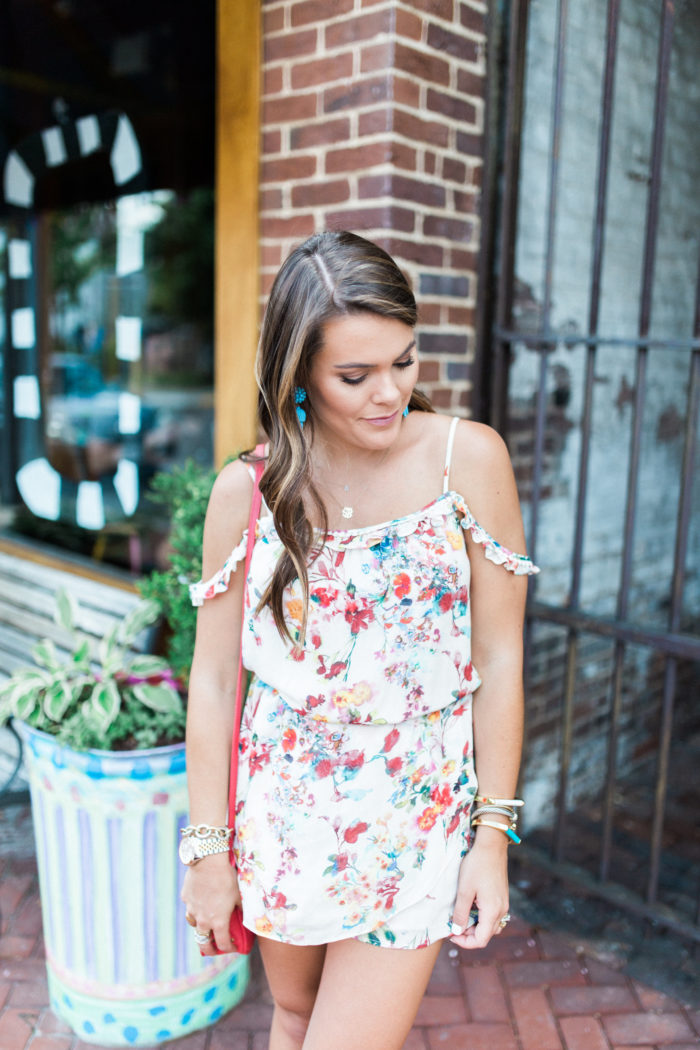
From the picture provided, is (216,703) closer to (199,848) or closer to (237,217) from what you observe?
(199,848)

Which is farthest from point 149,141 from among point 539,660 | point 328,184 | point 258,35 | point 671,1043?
point 671,1043

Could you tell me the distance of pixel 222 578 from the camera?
159 cm

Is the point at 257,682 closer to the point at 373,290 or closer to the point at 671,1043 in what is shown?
the point at 373,290

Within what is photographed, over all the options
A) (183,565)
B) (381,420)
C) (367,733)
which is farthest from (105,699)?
(381,420)

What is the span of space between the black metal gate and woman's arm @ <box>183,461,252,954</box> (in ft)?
4.79

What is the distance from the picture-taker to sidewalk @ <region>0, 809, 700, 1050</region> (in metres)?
2.38

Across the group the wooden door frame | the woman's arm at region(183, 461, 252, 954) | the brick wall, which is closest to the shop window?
the wooden door frame

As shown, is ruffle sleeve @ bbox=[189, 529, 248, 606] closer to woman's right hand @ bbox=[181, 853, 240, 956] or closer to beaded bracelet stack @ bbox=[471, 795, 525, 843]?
woman's right hand @ bbox=[181, 853, 240, 956]

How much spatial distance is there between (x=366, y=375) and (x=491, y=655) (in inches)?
21.6

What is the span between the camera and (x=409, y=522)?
1.50m

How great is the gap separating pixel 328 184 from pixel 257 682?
67.3 inches

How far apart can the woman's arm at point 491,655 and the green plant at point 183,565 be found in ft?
3.56

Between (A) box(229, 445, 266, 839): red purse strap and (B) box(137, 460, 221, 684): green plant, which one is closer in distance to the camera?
(A) box(229, 445, 266, 839): red purse strap

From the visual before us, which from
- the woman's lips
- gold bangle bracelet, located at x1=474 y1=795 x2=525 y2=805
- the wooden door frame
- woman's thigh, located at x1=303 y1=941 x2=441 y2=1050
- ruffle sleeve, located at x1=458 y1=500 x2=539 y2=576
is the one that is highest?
the wooden door frame
